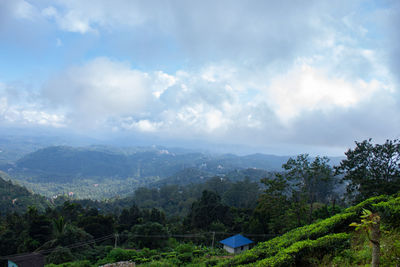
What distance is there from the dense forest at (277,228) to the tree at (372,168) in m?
0.06

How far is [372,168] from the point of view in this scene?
53.0 feet

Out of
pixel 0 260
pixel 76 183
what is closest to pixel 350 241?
pixel 0 260

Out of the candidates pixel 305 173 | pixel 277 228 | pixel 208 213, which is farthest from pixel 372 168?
pixel 208 213

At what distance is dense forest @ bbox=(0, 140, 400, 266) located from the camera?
4.48 metres

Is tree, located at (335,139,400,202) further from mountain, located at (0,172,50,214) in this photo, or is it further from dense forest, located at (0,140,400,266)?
mountain, located at (0,172,50,214)

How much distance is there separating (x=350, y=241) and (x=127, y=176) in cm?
20368

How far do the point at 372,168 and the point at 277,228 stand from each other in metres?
9.69

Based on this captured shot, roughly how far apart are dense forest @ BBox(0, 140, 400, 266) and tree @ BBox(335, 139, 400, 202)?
0.06 metres

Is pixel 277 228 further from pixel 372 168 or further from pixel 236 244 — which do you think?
pixel 372 168

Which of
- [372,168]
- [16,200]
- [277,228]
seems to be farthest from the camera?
[16,200]

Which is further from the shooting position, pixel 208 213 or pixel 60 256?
pixel 208 213

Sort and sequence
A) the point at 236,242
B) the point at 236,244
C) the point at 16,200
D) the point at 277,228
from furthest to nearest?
the point at 16,200, the point at 277,228, the point at 236,242, the point at 236,244

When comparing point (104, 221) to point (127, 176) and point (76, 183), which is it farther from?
point (127, 176)

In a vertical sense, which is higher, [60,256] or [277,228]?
[277,228]
